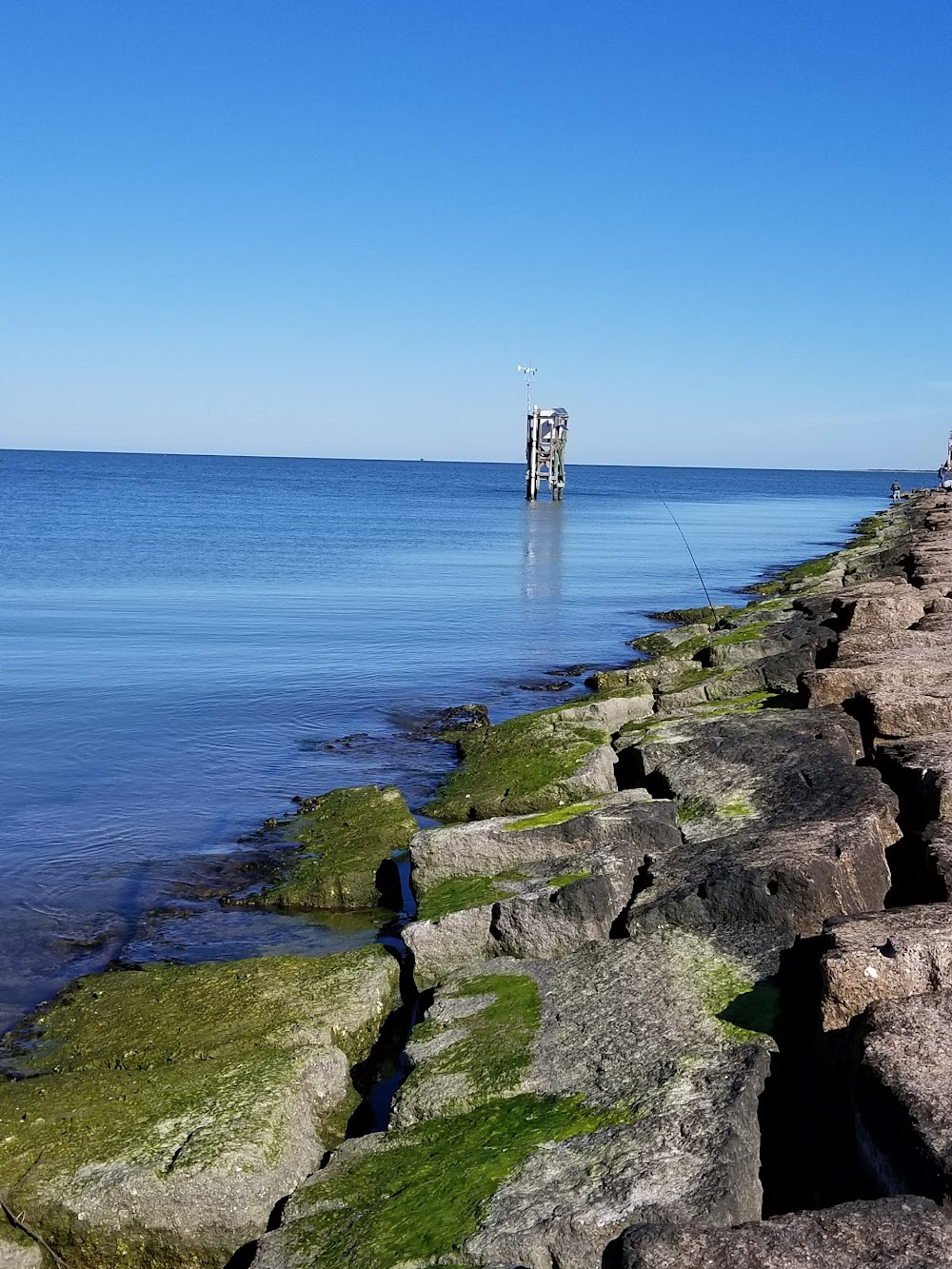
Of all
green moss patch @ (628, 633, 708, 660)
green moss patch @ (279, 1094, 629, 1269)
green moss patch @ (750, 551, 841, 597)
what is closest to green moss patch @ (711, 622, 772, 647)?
green moss patch @ (628, 633, 708, 660)

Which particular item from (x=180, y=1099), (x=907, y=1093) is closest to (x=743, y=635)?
(x=180, y=1099)

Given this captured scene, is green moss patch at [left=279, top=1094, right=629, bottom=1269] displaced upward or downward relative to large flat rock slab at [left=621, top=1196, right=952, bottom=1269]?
downward

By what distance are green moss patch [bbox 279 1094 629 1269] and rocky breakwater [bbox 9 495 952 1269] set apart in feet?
0.04

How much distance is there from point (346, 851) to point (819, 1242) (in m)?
6.93

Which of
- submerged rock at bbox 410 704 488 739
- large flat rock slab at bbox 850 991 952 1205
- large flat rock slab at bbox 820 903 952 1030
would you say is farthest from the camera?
submerged rock at bbox 410 704 488 739

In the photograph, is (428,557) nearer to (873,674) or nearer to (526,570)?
(526,570)

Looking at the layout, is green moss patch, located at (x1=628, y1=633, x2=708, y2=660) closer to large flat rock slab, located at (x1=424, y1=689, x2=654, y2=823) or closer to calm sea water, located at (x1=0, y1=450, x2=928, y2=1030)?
calm sea water, located at (x1=0, y1=450, x2=928, y2=1030)

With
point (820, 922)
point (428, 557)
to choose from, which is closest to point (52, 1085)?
point (820, 922)

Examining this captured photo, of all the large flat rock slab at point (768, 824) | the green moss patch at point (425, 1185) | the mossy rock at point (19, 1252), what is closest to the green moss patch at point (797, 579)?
the large flat rock slab at point (768, 824)

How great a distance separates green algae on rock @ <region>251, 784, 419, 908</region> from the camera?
9156 mm

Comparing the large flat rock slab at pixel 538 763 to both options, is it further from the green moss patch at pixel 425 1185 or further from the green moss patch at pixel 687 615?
the green moss patch at pixel 687 615

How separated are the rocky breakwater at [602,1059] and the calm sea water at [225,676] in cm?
201

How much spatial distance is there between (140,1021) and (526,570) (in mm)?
30702

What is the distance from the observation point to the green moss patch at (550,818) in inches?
301
